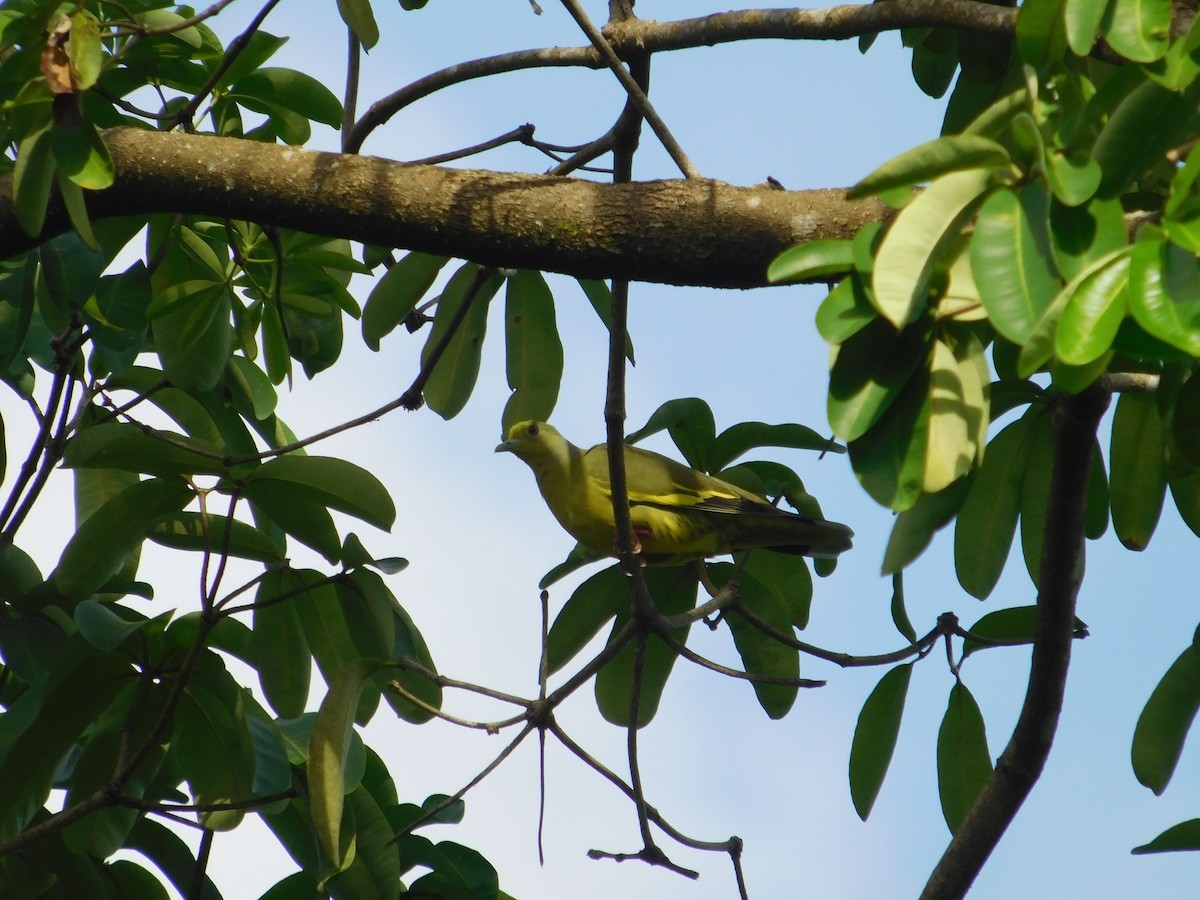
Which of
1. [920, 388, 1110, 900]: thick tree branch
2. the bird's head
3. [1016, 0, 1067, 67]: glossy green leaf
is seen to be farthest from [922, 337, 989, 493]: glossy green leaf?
the bird's head

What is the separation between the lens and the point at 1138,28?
1323 millimetres

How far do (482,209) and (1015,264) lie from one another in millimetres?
1155

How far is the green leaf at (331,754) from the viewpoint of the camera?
2.18m

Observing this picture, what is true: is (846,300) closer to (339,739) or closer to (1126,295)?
(1126,295)

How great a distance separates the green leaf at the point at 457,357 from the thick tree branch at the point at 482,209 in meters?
1.04

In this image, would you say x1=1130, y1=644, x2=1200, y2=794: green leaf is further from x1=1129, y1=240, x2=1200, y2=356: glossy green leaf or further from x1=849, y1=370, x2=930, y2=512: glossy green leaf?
x1=1129, y1=240, x2=1200, y2=356: glossy green leaf

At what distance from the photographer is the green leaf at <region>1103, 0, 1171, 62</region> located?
4.23 feet

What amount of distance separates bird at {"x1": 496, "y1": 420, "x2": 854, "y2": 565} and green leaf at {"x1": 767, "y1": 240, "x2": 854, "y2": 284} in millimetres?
2047

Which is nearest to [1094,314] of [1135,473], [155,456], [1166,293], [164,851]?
[1166,293]

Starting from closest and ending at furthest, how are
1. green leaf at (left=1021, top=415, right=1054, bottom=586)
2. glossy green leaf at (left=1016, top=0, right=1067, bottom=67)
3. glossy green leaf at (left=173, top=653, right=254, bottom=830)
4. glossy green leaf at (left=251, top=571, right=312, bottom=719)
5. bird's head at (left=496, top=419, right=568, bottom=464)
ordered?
1. glossy green leaf at (left=1016, top=0, right=1067, bottom=67)
2. green leaf at (left=1021, top=415, right=1054, bottom=586)
3. glossy green leaf at (left=173, top=653, right=254, bottom=830)
4. glossy green leaf at (left=251, top=571, right=312, bottom=719)
5. bird's head at (left=496, top=419, right=568, bottom=464)

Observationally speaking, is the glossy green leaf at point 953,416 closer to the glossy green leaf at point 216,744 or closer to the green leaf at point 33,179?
the green leaf at point 33,179

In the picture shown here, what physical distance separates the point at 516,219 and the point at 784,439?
1.19 m

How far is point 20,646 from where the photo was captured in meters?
2.85

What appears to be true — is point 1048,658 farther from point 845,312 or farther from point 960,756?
point 960,756
